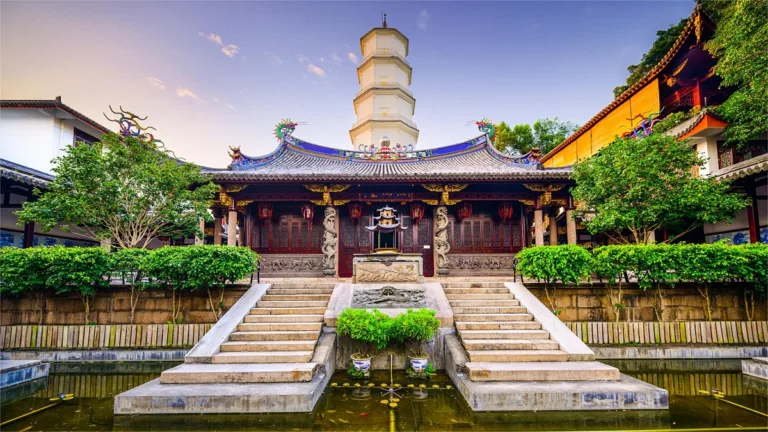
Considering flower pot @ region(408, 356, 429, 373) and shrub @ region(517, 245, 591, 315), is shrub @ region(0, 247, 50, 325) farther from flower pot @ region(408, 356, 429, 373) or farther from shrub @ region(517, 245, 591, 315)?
shrub @ region(517, 245, 591, 315)

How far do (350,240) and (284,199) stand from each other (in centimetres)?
277

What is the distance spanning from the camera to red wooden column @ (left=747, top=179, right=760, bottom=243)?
11212 millimetres

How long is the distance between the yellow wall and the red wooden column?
4.67 metres

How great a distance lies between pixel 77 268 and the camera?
8.28 metres

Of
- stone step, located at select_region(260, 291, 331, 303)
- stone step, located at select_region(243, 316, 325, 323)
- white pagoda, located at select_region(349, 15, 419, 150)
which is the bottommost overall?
stone step, located at select_region(243, 316, 325, 323)

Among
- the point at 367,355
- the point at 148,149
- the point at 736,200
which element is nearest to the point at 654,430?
the point at 367,355

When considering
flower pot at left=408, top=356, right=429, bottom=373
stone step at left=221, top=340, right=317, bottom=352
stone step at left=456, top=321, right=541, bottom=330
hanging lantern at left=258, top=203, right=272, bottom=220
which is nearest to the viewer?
flower pot at left=408, top=356, right=429, bottom=373

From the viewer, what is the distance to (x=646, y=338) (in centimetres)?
856

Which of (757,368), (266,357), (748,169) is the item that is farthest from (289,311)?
(748,169)

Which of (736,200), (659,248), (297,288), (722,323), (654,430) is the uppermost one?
(736,200)

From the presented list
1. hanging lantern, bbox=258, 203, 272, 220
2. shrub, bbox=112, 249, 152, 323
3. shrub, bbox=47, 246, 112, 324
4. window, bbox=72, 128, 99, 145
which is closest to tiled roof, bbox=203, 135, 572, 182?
hanging lantern, bbox=258, 203, 272, 220

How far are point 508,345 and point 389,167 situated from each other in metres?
10.1

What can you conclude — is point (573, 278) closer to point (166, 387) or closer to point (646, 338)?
point (646, 338)

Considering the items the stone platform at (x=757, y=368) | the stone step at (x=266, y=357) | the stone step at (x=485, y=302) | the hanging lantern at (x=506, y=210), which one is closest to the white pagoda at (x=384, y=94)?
the hanging lantern at (x=506, y=210)
